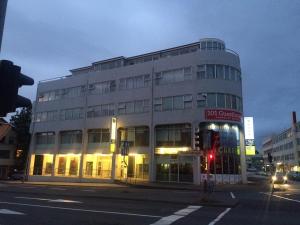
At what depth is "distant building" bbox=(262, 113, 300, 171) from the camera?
9606cm

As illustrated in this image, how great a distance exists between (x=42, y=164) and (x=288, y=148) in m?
79.2

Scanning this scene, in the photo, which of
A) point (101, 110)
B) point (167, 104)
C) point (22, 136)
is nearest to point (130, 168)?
point (101, 110)

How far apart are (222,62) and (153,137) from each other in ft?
39.0

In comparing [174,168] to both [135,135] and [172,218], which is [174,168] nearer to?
[135,135]

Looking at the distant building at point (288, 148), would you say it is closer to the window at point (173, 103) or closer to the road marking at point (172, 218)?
the window at point (173, 103)

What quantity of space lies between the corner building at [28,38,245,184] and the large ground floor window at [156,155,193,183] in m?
0.11

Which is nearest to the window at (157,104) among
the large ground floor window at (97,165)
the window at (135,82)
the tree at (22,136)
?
the window at (135,82)

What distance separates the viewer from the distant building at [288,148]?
96.1m

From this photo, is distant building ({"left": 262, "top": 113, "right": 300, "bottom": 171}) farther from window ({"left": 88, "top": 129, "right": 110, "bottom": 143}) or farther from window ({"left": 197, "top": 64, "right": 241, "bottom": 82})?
window ({"left": 88, "top": 129, "right": 110, "bottom": 143})

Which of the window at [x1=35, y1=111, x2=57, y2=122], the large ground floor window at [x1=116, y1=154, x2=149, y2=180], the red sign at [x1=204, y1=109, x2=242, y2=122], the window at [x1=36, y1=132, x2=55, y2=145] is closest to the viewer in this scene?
the red sign at [x1=204, y1=109, x2=242, y2=122]

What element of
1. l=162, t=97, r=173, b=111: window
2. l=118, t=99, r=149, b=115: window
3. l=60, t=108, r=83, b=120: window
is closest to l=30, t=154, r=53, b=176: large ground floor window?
l=60, t=108, r=83, b=120: window

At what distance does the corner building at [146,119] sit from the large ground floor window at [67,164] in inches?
5.5

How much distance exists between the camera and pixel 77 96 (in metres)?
50.7

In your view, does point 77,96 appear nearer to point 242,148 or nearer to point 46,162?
point 46,162
